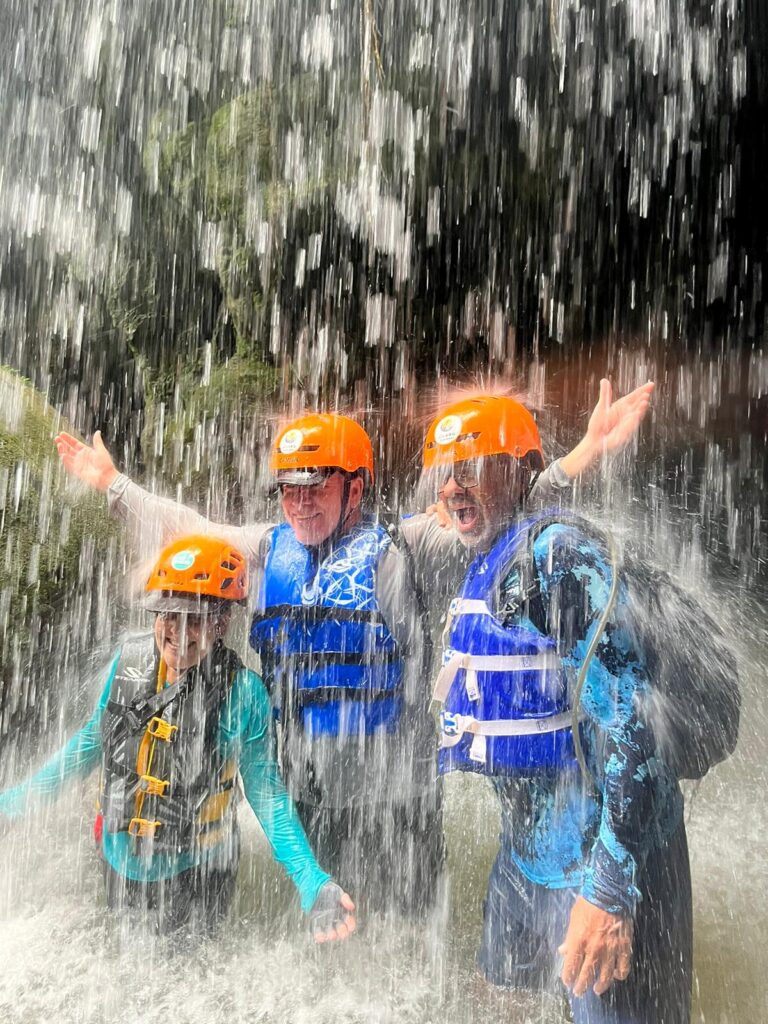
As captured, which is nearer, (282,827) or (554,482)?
(282,827)

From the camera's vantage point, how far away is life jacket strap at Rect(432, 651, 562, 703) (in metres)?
2.68

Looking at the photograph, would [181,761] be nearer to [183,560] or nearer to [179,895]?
[179,895]

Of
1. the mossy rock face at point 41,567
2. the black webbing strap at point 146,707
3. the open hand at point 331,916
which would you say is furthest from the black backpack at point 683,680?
the mossy rock face at point 41,567

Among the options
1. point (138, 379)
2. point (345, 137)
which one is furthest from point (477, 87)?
point (138, 379)

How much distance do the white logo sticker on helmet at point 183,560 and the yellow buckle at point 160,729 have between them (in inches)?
24.6

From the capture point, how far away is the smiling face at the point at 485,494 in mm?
2910

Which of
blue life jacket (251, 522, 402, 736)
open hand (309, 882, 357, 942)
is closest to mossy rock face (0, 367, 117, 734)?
blue life jacket (251, 522, 402, 736)

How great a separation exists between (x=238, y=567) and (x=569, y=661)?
1489mm

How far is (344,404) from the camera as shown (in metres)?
6.03

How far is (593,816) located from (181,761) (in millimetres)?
1611

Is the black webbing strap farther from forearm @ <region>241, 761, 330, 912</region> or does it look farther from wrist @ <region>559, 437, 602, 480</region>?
wrist @ <region>559, 437, 602, 480</region>

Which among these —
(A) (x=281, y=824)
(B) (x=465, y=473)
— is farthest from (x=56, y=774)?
(B) (x=465, y=473)

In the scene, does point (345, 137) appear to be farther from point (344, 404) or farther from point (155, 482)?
point (155, 482)

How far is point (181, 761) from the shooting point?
3008mm
